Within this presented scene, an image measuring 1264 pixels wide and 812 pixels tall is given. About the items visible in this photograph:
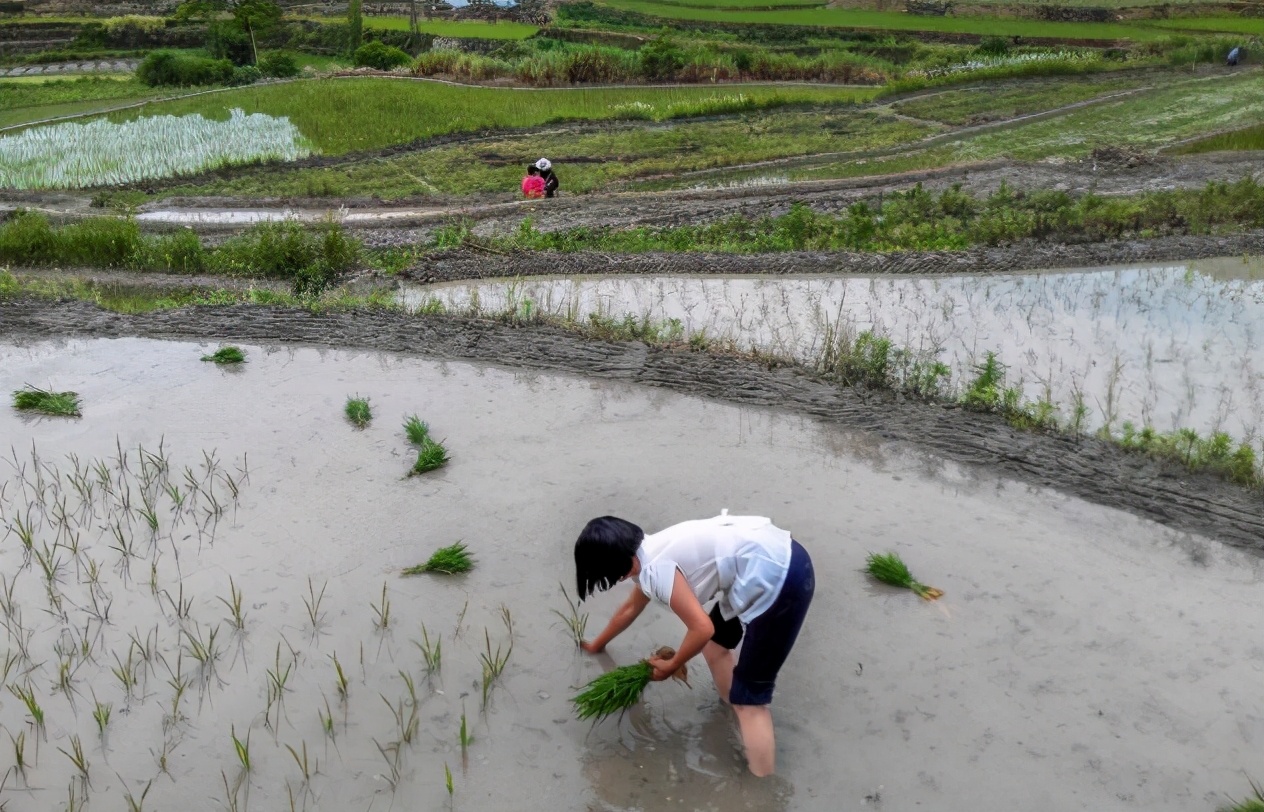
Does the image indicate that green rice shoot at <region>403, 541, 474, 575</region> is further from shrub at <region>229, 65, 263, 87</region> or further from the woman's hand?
shrub at <region>229, 65, 263, 87</region>

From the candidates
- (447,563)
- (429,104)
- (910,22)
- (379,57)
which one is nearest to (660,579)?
(447,563)

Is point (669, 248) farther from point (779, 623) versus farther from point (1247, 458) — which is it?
point (779, 623)

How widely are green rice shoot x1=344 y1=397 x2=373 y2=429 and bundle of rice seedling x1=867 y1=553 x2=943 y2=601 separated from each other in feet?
10.9

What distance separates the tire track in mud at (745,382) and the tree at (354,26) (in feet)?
84.1

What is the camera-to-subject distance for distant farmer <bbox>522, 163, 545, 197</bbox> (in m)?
13.5

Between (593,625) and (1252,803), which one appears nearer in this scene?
(1252,803)

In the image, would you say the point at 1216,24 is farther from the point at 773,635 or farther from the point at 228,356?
the point at 773,635

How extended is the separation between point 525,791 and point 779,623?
1083 millimetres

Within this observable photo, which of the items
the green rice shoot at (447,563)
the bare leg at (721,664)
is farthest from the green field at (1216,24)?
the bare leg at (721,664)

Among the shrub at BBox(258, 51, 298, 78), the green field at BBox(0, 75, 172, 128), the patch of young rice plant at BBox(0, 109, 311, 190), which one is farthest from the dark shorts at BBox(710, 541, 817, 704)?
the shrub at BBox(258, 51, 298, 78)

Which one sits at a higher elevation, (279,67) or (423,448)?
(279,67)

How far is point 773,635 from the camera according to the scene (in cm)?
347

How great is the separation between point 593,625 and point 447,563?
0.81 meters

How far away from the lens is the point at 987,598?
4527mm
